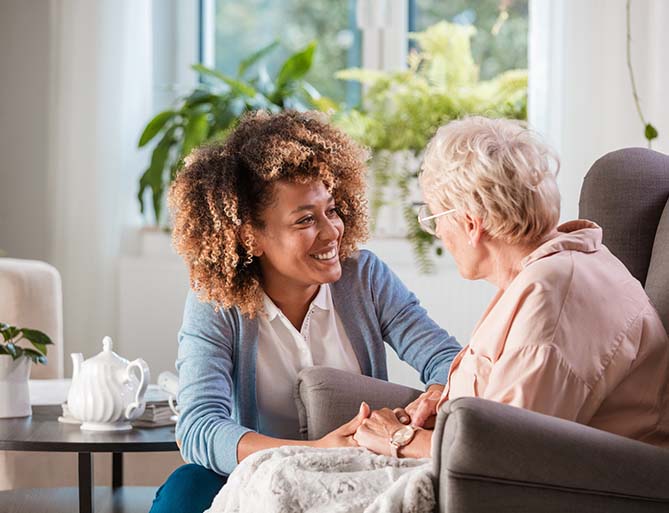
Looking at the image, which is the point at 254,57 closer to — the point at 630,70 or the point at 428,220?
the point at 630,70

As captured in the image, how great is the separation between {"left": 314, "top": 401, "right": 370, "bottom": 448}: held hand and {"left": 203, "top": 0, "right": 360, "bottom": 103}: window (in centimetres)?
254

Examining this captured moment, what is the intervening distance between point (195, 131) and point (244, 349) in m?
1.93

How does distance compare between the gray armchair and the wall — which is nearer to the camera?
the gray armchair

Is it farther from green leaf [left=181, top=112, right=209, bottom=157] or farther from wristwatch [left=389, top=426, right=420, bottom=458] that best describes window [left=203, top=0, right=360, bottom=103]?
wristwatch [left=389, top=426, right=420, bottom=458]

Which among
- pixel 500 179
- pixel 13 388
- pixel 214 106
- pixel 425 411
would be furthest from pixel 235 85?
pixel 500 179

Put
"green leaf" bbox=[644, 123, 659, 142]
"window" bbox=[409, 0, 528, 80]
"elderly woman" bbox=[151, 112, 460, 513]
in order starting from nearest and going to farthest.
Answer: "elderly woman" bbox=[151, 112, 460, 513] < "green leaf" bbox=[644, 123, 659, 142] < "window" bbox=[409, 0, 528, 80]

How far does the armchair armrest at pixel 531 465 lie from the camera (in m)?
1.36

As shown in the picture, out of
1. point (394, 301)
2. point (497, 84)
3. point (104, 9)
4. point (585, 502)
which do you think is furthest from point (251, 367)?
point (104, 9)

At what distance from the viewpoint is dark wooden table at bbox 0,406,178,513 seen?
203 centimetres

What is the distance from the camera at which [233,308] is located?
2012 millimetres

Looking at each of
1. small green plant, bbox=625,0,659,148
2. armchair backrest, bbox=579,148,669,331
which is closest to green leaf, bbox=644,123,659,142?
small green plant, bbox=625,0,659,148

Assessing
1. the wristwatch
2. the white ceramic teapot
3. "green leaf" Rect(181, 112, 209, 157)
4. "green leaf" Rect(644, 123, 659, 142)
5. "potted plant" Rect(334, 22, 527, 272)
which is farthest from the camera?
"green leaf" Rect(181, 112, 209, 157)

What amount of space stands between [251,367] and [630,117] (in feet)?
5.64

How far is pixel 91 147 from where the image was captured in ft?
12.9
